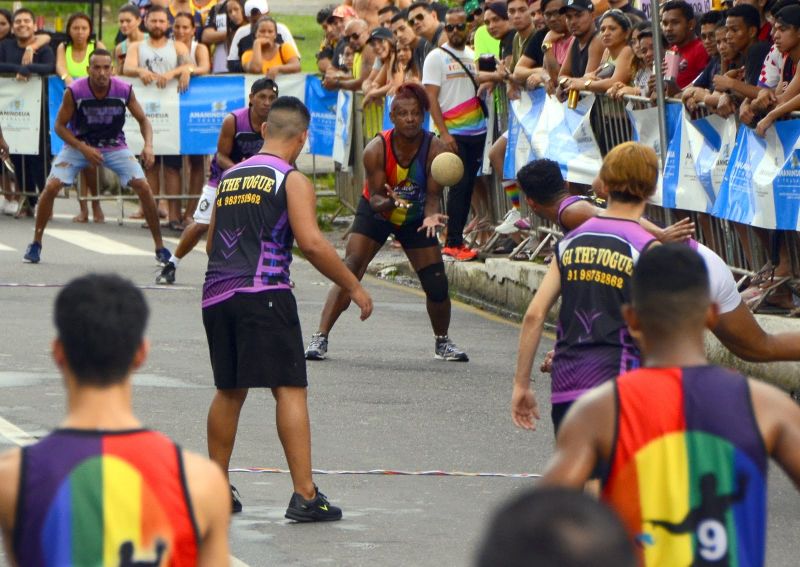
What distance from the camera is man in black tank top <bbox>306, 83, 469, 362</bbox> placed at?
35.8ft

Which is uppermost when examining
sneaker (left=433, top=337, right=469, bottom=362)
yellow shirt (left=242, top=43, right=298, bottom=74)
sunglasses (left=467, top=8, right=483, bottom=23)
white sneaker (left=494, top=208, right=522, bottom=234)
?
sunglasses (left=467, top=8, right=483, bottom=23)

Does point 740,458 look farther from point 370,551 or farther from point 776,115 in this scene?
point 776,115

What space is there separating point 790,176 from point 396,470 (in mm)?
3423

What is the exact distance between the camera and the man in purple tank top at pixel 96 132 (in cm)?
1568

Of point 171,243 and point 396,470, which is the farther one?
point 171,243

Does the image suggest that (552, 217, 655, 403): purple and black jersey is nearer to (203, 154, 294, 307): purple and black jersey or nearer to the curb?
(203, 154, 294, 307): purple and black jersey

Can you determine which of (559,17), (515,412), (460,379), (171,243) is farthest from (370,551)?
(171,243)

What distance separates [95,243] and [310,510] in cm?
1074

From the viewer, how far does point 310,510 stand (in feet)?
23.2

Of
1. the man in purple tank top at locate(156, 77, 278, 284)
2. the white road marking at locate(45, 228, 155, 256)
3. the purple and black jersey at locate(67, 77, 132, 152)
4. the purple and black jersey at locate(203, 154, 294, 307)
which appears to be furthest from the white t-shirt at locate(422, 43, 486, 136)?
the purple and black jersey at locate(203, 154, 294, 307)

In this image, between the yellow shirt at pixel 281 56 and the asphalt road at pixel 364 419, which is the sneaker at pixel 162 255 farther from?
the yellow shirt at pixel 281 56

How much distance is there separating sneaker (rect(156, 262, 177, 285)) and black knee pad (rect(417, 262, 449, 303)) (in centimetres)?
366

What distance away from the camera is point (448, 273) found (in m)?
15.1

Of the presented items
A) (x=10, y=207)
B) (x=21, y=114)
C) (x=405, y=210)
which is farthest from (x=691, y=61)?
(x=10, y=207)
